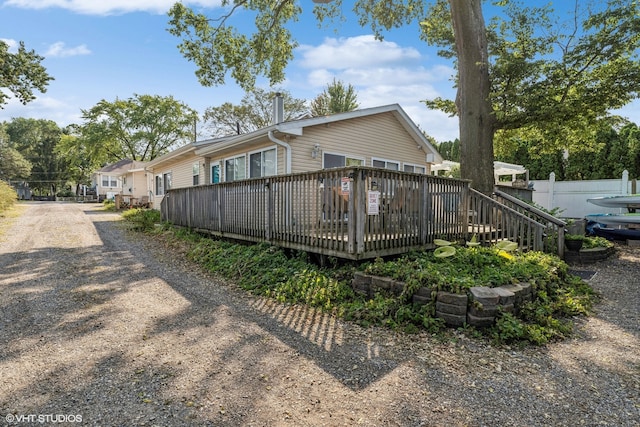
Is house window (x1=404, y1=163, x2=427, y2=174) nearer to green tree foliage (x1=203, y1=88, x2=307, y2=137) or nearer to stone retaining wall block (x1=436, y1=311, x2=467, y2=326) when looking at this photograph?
stone retaining wall block (x1=436, y1=311, x2=467, y2=326)

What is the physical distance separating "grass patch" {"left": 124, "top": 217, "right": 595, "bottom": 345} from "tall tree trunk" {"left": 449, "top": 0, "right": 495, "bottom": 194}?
3459 mm

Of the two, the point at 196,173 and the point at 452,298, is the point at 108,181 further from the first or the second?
the point at 452,298

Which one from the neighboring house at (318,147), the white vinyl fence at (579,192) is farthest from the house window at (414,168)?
the white vinyl fence at (579,192)

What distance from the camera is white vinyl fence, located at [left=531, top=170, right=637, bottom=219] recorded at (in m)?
11.7

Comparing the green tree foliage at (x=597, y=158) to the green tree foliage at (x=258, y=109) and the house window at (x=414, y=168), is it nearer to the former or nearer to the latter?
the house window at (x=414, y=168)

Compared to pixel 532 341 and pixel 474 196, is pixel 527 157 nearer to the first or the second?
pixel 474 196

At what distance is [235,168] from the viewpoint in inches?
464

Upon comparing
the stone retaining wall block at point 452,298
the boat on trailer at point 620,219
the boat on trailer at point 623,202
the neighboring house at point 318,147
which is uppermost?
the neighboring house at point 318,147

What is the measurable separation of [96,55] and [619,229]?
17825 millimetres

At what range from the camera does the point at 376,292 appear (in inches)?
178

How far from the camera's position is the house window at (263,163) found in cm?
1004

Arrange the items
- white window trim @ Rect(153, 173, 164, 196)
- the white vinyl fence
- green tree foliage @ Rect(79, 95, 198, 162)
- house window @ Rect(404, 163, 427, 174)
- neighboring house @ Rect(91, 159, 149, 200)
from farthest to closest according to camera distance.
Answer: neighboring house @ Rect(91, 159, 149, 200)
green tree foliage @ Rect(79, 95, 198, 162)
white window trim @ Rect(153, 173, 164, 196)
house window @ Rect(404, 163, 427, 174)
the white vinyl fence

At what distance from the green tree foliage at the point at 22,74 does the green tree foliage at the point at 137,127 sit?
13.9m

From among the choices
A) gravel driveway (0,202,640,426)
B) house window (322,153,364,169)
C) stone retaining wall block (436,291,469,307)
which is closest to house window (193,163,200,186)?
house window (322,153,364,169)
